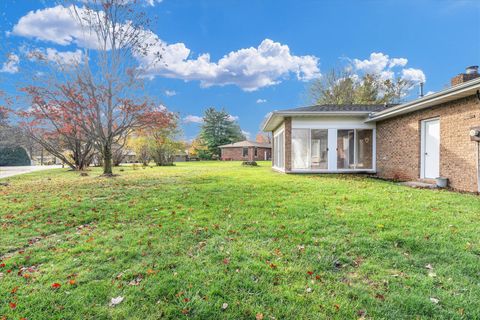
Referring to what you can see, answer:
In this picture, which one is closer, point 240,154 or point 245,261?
point 245,261

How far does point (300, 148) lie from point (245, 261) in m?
9.39

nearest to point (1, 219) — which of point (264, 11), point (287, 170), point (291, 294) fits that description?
point (291, 294)

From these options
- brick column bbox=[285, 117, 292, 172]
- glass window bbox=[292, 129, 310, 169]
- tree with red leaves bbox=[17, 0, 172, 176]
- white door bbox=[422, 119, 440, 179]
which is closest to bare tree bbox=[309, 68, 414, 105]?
glass window bbox=[292, 129, 310, 169]

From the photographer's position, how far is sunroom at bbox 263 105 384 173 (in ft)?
36.8

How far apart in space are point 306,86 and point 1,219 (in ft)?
89.3

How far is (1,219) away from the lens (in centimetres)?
450

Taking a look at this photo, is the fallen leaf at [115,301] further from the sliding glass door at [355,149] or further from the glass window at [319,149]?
the sliding glass door at [355,149]

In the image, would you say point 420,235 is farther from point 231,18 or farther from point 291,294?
point 231,18

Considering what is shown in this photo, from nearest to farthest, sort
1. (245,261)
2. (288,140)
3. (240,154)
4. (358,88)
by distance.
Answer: (245,261) → (288,140) → (358,88) → (240,154)

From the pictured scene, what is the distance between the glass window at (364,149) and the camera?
11.5m

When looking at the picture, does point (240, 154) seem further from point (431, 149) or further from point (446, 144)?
point (446, 144)

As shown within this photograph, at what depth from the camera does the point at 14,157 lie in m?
28.4

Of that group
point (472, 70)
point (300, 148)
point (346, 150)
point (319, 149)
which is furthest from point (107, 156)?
point (472, 70)

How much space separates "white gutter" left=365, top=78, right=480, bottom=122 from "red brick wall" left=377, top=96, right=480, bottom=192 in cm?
41
